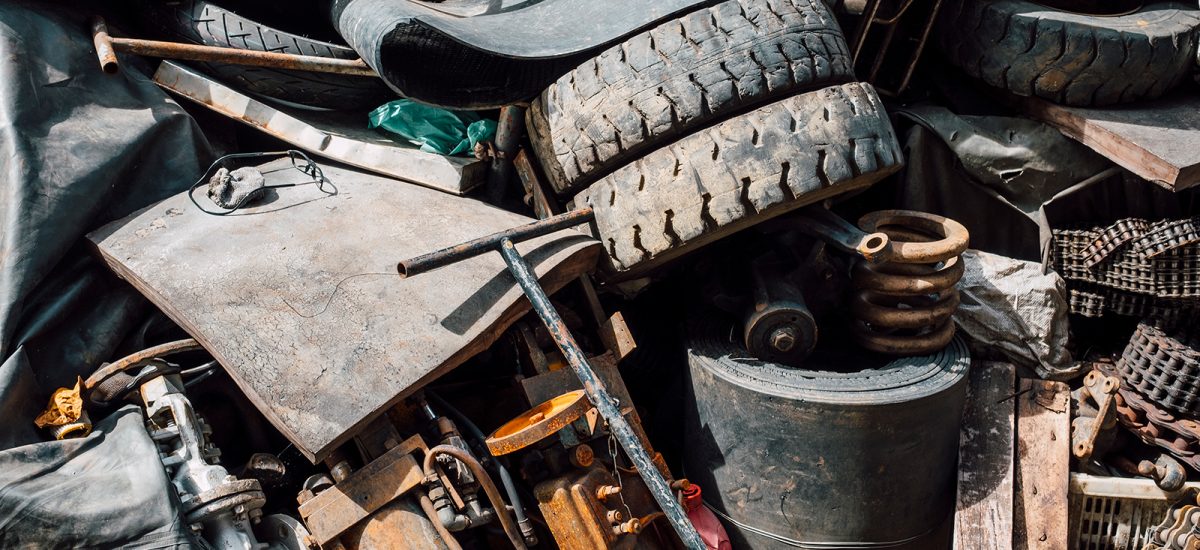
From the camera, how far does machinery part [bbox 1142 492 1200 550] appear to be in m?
2.62

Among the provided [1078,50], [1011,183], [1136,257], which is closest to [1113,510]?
[1136,257]

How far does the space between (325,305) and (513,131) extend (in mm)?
865

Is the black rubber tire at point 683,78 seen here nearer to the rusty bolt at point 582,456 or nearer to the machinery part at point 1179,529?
the rusty bolt at point 582,456

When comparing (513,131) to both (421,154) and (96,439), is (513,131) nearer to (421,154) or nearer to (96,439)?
(421,154)

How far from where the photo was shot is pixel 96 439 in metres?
2.34

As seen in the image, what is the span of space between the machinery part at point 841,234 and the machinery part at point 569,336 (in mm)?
623

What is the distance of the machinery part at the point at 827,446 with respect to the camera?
2531mm

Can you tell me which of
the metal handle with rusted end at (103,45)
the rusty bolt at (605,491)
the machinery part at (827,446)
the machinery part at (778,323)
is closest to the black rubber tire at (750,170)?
the machinery part at (778,323)

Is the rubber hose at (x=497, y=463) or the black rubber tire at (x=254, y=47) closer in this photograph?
the rubber hose at (x=497, y=463)

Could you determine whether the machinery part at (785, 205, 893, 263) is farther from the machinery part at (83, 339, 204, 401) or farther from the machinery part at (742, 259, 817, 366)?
the machinery part at (83, 339, 204, 401)

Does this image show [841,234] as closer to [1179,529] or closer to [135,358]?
[1179,529]

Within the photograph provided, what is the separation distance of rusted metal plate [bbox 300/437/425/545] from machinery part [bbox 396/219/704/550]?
18.0 inches

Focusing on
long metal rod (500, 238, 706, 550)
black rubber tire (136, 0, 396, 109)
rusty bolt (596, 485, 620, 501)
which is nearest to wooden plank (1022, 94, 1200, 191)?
long metal rod (500, 238, 706, 550)

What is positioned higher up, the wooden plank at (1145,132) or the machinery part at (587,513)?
the wooden plank at (1145,132)
